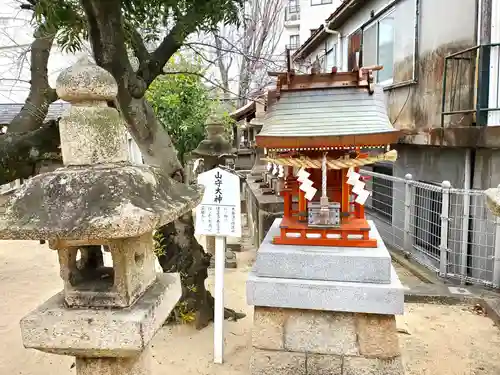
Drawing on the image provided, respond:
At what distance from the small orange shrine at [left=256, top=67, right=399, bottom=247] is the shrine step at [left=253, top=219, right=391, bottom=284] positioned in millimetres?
172

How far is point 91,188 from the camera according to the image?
81.4 inches

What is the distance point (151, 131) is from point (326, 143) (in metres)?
2.07

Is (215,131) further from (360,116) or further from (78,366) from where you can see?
(78,366)

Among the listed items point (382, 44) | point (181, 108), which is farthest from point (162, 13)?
point (382, 44)

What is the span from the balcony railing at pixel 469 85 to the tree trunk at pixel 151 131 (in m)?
4.02

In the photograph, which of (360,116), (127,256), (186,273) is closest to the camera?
(127,256)

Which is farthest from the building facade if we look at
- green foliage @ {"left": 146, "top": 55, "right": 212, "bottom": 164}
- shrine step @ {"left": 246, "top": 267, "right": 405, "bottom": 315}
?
green foliage @ {"left": 146, "top": 55, "right": 212, "bottom": 164}

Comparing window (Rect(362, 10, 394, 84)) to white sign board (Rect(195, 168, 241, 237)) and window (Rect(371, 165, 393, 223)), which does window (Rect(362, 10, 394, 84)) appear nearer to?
window (Rect(371, 165, 393, 223))

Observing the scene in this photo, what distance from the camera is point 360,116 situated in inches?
166

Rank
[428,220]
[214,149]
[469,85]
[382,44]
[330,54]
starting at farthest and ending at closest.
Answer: [330,54] < [382,44] < [214,149] < [428,220] < [469,85]

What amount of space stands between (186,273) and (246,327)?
3.64 ft

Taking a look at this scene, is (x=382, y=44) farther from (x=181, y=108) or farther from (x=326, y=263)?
(x=326, y=263)

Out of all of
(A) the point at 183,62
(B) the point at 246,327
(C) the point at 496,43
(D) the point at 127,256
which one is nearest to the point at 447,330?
(B) the point at 246,327

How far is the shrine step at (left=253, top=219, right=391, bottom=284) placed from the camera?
13.3 feet
